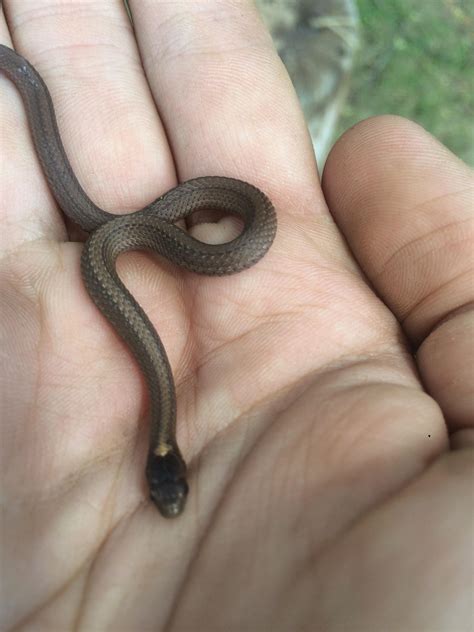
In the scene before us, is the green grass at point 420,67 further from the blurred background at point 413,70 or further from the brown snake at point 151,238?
the brown snake at point 151,238

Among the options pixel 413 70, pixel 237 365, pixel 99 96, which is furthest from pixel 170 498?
pixel 413 70

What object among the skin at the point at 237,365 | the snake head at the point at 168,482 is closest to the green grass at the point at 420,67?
the skin at the point at 237,365

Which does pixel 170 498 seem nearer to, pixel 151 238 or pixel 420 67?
pixel 151 238

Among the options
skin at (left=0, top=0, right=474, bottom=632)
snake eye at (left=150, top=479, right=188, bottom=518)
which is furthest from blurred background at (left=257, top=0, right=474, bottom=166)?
snake eye at (left=150, top=479, right=188, bottom=518)

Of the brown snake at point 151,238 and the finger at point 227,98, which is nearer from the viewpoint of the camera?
the brown snake at point 151,238

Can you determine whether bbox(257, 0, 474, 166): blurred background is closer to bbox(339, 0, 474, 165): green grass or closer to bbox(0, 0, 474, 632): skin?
bbox(339, 0, 474, 165): green grass

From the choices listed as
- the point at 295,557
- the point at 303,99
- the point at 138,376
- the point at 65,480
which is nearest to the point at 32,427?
the point at 65,480

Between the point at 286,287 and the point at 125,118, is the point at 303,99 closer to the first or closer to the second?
the point at 125,118

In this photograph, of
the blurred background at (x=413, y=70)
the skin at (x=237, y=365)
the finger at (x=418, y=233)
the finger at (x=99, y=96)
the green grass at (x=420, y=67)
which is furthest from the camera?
the green grass at (x=420, y=67)
